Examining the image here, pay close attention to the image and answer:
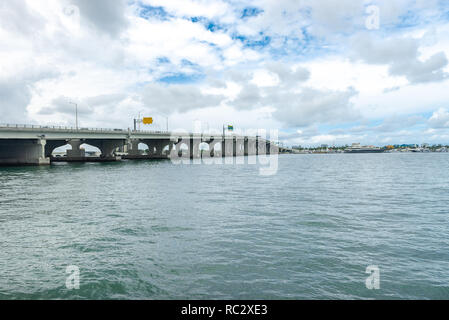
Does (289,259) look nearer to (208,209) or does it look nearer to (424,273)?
(424,273)

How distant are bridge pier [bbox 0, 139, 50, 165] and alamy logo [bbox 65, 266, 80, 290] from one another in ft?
279

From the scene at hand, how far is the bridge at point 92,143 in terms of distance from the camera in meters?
83.6

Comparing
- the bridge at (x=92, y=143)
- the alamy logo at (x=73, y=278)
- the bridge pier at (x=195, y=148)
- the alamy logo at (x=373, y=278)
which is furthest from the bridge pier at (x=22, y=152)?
the alamy logo at (x=373, y=278)

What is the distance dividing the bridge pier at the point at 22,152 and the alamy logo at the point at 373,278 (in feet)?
302

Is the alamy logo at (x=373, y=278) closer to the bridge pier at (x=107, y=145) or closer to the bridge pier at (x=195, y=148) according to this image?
the bridge pier at (x=107, y=145)

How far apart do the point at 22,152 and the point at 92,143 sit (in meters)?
Answer: 32.2

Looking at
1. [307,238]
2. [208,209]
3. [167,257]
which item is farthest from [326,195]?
[167,257]

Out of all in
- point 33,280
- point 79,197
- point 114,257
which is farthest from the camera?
point 79,197

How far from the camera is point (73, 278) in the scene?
11375mm

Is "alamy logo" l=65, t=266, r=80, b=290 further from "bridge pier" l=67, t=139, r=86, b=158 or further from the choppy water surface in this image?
"bridge pier" l=67, t=139, r=86, b=158

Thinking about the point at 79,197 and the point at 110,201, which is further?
→ the point at 79,197

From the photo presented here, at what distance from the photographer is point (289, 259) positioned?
43.6ft

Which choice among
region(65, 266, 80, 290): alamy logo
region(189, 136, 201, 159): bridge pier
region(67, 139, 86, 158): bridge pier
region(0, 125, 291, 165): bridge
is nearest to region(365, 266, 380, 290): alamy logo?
region(65, 266, 80, 290): alamy logo
